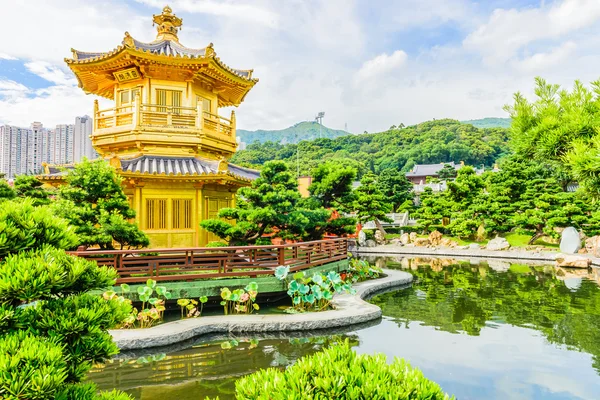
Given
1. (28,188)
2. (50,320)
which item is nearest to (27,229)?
(50,320)

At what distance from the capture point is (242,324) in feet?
24.6

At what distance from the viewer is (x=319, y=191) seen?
1544 centimetres

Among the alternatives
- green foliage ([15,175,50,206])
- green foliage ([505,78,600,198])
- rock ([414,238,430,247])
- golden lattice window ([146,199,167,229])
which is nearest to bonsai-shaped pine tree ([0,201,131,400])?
green foliage ([505,78,600,198])

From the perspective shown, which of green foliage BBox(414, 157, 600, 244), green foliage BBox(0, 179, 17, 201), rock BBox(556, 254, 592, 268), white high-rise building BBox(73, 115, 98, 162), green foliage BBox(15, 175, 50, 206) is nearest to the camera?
green foliage BBox(0, 179, 17, 201)

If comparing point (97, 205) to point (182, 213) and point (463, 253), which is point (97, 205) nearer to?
point (182, 213)

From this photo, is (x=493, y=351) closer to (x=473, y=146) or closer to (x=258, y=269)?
(x=258, y=269)

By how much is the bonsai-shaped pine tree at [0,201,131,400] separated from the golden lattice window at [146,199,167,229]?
27.5 ft

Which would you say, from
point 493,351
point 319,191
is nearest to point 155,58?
point 319,191

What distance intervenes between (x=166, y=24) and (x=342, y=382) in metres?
14.2

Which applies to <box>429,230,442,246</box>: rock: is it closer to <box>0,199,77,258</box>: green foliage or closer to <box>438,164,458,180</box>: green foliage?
<box>438,164,458,180</box>: green foliage

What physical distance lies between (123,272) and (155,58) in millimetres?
6378

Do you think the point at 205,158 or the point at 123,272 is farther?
the point at 205,158

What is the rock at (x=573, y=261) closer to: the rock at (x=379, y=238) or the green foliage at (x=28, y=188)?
the rock at (x=379, y=238)

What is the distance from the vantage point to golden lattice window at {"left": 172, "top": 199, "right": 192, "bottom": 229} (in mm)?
10961
